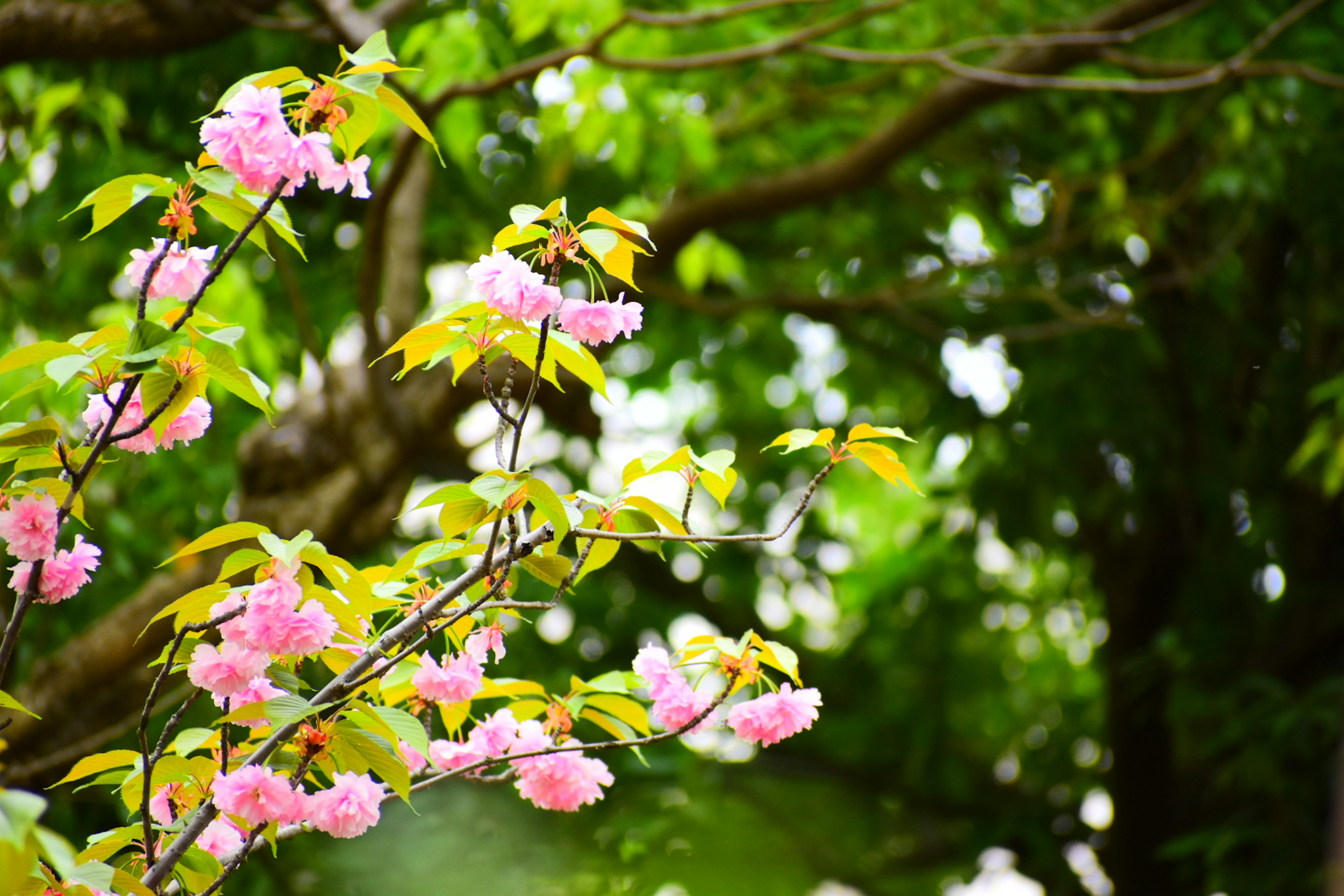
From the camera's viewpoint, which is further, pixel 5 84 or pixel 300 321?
pixel 5 84

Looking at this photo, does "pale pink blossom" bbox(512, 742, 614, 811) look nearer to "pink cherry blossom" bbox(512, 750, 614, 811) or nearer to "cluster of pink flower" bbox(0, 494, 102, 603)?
"pink cherry blossom" bbox(512, 750, 614, 811)

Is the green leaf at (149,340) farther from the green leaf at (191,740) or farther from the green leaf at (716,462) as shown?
the green leaf at (716,462)

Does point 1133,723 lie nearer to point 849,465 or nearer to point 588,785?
point 849,465

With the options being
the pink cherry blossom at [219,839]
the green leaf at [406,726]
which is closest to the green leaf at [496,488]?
the green leaf at [406,726]

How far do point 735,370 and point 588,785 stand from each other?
3.93 meters

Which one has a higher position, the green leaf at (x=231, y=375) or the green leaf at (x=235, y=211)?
the green leaf at (x=235, y=211)

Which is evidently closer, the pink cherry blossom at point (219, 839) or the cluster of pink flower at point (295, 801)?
the cluster of pink flower at point (295, 801)

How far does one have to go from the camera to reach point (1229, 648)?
4070mm

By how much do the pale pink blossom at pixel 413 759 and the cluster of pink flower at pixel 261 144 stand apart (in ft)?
2.22

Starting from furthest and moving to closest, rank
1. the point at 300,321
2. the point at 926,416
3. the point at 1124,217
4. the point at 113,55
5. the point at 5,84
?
the point at 926,416, the point at 1124,217, the point at 5,84, the point at 300,321, the point at 113,55

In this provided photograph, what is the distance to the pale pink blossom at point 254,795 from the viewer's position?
1.05 meters

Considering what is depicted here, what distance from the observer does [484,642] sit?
1.29m

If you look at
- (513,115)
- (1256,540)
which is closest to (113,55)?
(513,115)

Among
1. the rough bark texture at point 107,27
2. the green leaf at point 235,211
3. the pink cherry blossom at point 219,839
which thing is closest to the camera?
the green leaf at point 235,211
